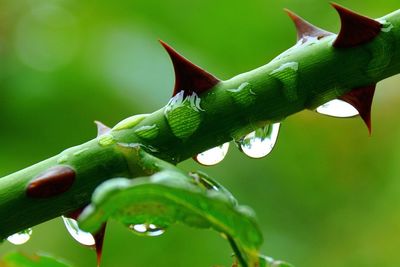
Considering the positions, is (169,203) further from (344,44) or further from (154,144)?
(344,44)

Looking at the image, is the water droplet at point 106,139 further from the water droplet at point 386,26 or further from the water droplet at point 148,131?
the water droplet at point 386,26

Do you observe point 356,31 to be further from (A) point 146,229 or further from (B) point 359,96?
(A) point 146,229

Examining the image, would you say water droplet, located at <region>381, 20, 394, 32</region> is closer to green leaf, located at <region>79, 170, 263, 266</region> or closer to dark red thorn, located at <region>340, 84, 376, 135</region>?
dark red thorn, located at <region>340, 84, 376, 135</region>

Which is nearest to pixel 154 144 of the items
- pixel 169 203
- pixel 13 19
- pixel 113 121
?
pixel 169 203

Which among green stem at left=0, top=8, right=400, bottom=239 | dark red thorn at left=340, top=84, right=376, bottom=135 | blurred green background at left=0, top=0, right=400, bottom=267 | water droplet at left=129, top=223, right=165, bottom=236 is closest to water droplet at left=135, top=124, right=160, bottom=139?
green stem at left=0, top=8, right=400, bottom=239

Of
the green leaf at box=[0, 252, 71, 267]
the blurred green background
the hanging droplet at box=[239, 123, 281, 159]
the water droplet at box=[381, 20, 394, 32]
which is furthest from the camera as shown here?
the blurred green background

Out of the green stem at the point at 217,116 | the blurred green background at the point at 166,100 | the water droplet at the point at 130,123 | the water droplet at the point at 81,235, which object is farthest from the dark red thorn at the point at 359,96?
the blurred green background at the point at 166,100

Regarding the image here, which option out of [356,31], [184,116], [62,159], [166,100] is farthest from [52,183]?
[166,100]
